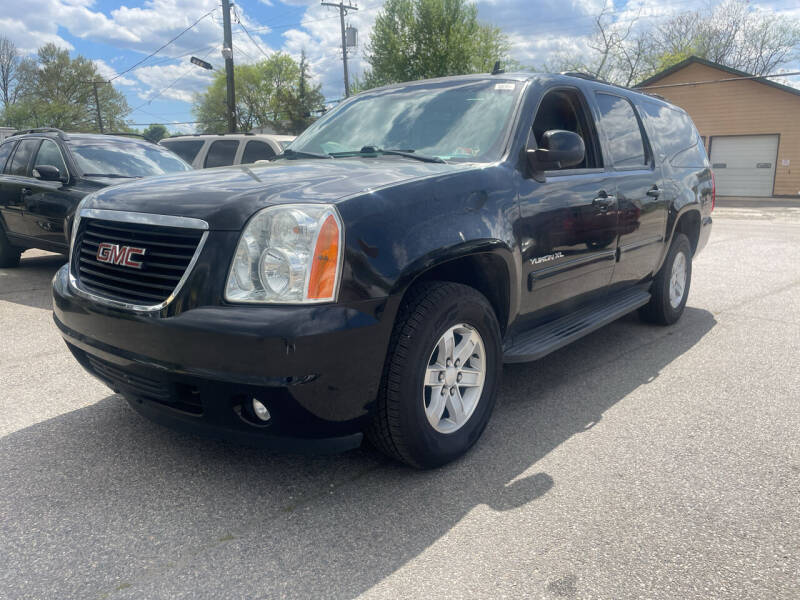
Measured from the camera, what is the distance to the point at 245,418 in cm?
237

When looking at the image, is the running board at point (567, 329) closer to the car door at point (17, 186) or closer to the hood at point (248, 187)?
the hood at point (248, 187)

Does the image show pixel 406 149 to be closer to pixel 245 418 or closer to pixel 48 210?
pixel 245 418

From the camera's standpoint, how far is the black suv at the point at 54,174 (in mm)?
6676

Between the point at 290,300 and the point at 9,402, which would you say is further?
the point at 9,402

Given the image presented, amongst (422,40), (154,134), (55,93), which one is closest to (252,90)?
(55,93)

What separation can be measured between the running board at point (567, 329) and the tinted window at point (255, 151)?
7.05 meters

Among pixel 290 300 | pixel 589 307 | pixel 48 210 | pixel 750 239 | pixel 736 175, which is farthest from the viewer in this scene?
pixel 736 175

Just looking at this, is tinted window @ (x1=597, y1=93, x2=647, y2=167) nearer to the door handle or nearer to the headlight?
the door handle

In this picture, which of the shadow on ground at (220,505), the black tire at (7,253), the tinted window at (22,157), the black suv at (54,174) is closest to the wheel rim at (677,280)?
the shadow on ground at (220,505)

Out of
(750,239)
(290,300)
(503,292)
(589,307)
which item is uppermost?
(290,300)

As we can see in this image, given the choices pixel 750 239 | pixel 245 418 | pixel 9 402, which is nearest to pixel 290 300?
pixel 245 418

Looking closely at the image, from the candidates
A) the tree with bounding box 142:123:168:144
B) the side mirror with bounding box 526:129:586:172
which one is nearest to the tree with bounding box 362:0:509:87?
the tree with bounding box 142:123:168:144

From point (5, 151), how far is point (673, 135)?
793cm

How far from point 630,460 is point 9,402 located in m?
3.42
